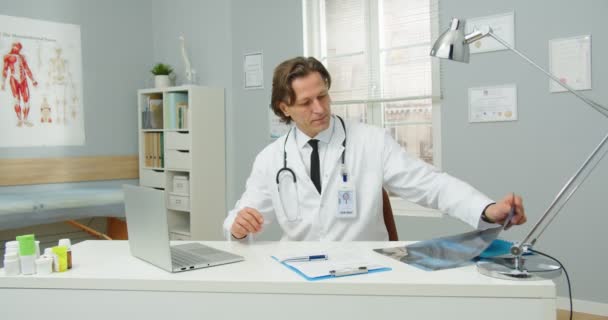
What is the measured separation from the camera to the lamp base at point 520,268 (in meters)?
1.14

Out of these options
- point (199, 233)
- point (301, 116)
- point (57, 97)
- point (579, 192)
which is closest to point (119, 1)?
point (57, 97)

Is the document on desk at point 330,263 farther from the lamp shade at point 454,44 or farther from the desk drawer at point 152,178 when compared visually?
the desk drawer at point 152,178

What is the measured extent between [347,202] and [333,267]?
2.08ft

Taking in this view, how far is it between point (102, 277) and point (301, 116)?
100cm

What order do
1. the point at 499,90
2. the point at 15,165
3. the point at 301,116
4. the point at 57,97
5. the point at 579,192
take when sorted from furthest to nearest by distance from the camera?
1. the point at 57,97
2. the point at 15,165
3. the point at 499,90
4. the point at 579,192
5. the point at 301,116

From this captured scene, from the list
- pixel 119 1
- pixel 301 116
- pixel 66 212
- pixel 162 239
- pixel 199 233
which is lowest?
pixel 199 233

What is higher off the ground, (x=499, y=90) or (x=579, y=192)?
(x=499, y=90)

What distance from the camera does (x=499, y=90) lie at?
3078 mm

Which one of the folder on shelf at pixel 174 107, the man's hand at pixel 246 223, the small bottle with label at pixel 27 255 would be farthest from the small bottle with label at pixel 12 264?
the folder on shelf at pixel 174 107

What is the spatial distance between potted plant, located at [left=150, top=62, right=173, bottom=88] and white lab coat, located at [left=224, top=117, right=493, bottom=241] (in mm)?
2680

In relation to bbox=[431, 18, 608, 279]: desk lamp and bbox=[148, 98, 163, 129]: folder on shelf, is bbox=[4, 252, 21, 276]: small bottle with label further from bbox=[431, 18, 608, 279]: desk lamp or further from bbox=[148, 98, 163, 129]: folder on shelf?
bbox=[148, 98, 163, 129]: folder on shelf

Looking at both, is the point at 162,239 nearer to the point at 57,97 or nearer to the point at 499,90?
the point at 499,90

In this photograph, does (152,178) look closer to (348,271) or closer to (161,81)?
(161,81)

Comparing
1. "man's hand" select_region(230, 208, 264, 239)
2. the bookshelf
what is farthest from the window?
"man's hand" select_region(230, 208, 264, 239)
